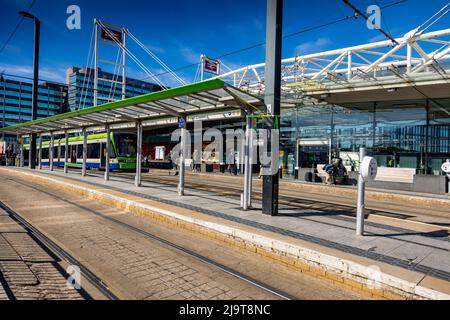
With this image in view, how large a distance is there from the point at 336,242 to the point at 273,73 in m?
4.31

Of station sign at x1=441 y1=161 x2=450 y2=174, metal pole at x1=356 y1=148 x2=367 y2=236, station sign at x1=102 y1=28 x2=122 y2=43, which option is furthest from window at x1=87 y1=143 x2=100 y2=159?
station sign at x1=441 y1=161 x2=450 y2=174

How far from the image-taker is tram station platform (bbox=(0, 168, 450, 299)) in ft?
13.5

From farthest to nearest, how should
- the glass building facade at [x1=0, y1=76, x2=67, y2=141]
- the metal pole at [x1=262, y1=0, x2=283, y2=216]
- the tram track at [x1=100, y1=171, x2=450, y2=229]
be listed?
the glass building facade at [x1=0, y1=76, x2=67, y2=141], the tram track at [x1=100, y1=171, x2=450, y2=229], the metal pole at [x1=262, y1=0, x2=283, y2=216]

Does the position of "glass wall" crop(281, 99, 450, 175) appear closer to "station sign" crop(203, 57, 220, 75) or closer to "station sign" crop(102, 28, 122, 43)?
"station sign" crop(203, 57, 220, 75)

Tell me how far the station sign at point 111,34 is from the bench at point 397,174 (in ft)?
109

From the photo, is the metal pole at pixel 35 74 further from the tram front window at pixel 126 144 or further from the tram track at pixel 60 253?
the tram track at pixel 60 253

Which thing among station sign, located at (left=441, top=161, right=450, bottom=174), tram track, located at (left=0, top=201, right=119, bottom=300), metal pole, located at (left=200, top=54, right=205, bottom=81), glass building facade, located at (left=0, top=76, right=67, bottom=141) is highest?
glass building facade, located at (left=0, top=76, right=67, bottom=141)

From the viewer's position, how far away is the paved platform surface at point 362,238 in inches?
189

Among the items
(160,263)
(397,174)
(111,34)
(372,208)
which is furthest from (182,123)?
(111,34)

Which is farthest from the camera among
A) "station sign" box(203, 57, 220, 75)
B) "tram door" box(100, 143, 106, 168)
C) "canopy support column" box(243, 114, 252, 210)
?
"station sign" box(203, 57, 220, 75)

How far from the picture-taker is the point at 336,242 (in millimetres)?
5602

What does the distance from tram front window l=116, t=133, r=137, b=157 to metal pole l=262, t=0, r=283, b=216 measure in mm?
17772

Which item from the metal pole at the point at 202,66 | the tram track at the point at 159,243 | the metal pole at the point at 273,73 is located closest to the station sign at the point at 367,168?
the metal pole at the point at 273,73

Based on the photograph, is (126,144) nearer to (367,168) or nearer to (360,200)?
(360,200)
